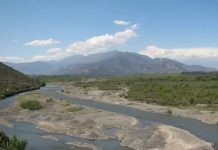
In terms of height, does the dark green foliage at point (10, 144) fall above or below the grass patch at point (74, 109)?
above

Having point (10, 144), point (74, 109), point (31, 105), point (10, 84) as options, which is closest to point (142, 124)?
point (74, 109)

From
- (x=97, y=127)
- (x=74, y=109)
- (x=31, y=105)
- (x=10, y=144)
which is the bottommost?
(x=97, y=127)

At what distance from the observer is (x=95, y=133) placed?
64938mm

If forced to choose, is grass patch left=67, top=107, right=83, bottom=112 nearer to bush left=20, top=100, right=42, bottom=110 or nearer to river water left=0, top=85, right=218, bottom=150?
bush left=20, top=100, right=42, bottom=110

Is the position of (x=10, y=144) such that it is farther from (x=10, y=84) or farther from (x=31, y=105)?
(x=10, y=84)

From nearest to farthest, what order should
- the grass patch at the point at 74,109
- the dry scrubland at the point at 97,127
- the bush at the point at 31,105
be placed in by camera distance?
the dry scrubland at the point at 97,127
the grass patch at the point at 74,109
the bush at the point at 31,105

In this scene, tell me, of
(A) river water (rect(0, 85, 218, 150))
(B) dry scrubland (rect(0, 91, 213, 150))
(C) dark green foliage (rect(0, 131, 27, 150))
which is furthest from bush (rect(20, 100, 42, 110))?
(C) dark green foliage (rect(0, 131, 27, 150))

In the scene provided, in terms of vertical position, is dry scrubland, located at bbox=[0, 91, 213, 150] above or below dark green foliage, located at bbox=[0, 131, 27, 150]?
below

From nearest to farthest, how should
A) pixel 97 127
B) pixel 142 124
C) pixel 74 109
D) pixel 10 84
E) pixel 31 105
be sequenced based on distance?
pixel 97 127 < pixel 142 124 < pixel 74 109 < pixel 31 105 < pixel 10 84

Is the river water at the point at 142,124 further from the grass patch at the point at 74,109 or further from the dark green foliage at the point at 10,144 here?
the dark green foliage at the point at 10,144

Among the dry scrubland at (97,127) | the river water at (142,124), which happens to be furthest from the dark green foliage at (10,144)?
the dry scrubland at (97,127)

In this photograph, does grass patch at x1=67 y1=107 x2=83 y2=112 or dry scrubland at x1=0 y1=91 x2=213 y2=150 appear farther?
grass patch at x1=67 y1=107 x2=83 y2=112

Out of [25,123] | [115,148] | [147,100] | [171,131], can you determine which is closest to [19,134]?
[25,123]

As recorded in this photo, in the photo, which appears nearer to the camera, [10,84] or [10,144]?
[10,144]
